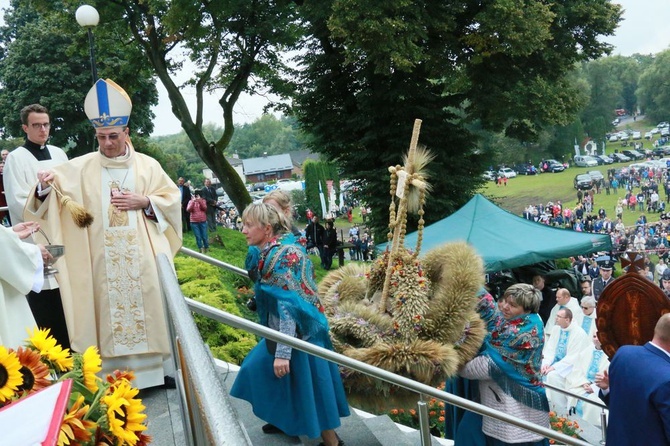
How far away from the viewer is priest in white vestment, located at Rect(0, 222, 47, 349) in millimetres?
3238

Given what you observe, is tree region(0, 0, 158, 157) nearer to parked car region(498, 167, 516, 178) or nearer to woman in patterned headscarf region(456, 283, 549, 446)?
parked car region(498, 167, 516, 178)

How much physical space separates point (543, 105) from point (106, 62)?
47.0ft

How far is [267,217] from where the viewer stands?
4.02m

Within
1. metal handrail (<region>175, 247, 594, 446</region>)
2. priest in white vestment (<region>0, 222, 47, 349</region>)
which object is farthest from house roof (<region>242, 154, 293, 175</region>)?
priest in white vestment (<region>0, 222, 47, 349</region>)

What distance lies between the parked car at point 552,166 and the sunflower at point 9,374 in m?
44.8

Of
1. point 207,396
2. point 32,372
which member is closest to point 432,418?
point 32,372

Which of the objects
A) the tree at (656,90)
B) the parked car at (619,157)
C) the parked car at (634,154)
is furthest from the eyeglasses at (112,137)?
the tree at (656,90)

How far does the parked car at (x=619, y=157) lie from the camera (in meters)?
42.7

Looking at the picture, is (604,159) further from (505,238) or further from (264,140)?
(264,140)

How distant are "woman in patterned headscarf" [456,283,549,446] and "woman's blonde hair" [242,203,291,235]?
1544 mm

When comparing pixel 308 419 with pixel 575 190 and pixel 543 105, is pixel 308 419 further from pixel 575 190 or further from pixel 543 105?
pixel 575 190

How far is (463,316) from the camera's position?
14.9 feet

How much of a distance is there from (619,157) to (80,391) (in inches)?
1771

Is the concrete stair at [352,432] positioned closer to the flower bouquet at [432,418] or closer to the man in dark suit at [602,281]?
the flower bouquet at [432,418]
